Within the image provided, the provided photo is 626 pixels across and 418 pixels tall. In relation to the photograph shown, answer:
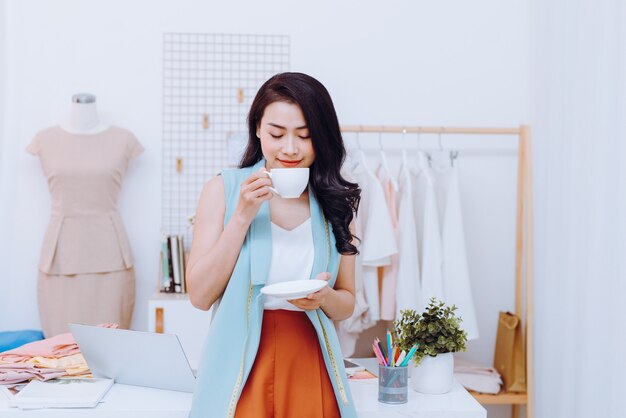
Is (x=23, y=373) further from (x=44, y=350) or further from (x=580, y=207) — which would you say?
(x=580, y=207)

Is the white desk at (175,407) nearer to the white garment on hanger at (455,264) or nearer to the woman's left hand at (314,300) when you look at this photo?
the woman's left hand at (314,300)

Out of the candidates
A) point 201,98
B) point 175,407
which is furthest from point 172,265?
point 175,407

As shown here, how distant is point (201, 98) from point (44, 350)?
190 centimetres

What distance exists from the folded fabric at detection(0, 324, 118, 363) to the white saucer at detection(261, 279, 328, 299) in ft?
2.07

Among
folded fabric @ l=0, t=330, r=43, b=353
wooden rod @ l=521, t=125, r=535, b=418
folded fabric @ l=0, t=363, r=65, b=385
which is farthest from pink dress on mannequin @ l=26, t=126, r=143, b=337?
wooden rod @ l=521, t=125, r=535, b=418

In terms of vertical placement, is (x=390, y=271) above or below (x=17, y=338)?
above

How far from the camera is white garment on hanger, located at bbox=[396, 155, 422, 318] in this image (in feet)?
10.4

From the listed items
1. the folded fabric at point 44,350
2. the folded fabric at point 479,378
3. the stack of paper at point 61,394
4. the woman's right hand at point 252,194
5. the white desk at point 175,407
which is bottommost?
the folded fabric at point 479,378

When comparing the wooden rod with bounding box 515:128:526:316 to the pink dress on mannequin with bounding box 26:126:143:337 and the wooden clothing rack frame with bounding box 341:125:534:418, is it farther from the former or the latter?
the pink dress on mannequin with bounding box 26:126:143:337

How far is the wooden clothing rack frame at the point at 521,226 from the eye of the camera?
10.5 ft

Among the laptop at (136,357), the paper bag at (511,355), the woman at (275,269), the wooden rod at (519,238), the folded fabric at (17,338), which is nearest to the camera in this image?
the woman at (275,269)

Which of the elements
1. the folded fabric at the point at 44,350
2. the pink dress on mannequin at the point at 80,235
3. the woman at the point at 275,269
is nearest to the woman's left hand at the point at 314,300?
the woman at the point at 275,269

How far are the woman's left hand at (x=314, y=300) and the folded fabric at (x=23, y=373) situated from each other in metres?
0.62

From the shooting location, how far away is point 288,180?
144cm
